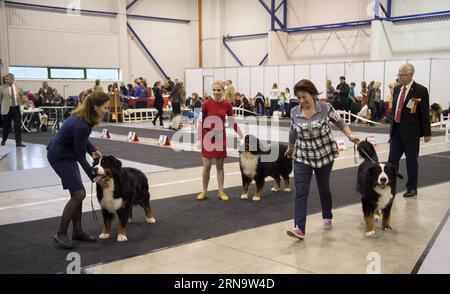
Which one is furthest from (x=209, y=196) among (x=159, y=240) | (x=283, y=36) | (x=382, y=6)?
(x=283, y=36)

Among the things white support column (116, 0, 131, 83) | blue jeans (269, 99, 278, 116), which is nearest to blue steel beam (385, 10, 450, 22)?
blue jeans (269, 99, 278, 116)

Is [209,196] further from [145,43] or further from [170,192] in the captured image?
[145,43]

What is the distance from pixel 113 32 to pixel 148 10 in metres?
2.84

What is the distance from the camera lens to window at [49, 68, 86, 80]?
23.8 m

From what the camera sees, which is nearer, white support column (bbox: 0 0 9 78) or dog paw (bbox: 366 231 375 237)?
dog paw (bbox: 366 231 375 237)

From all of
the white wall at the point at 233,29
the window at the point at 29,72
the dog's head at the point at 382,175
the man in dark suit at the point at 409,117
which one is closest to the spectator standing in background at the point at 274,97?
the white wall at the point at 233,29

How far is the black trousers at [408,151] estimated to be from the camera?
6.18m

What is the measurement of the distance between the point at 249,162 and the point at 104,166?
234cm

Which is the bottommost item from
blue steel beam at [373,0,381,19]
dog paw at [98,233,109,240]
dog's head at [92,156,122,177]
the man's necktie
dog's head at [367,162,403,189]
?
dog paw at [98,233,109,240]

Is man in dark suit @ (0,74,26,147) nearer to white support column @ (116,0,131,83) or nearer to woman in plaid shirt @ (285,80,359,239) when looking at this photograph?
woman in plaid shirt @ (285,80,359,239)

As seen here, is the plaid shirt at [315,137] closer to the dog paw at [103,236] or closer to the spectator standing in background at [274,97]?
the dog paw at [103,236]

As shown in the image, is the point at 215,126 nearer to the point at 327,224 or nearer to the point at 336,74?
the point at 327,224

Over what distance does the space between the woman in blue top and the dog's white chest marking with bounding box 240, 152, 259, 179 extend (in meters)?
2.30

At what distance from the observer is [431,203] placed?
599cm
